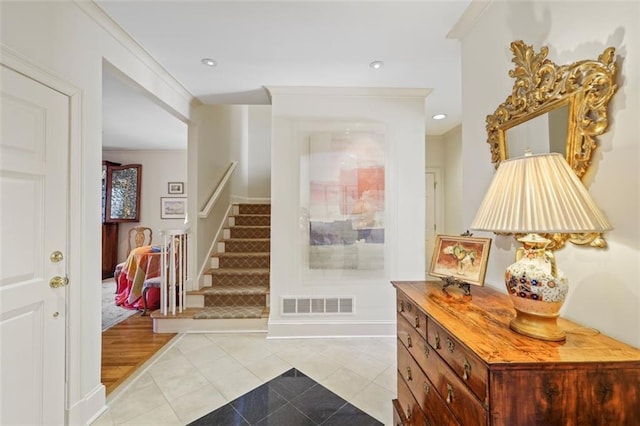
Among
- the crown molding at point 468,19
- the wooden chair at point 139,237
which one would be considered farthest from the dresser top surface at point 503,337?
the wooden chair at point 139,237

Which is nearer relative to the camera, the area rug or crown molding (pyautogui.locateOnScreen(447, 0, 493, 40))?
crown molding (pyautogui.locateOnScreen(447, 0, 493, 40))

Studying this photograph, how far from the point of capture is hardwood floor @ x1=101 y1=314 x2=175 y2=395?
2137mm

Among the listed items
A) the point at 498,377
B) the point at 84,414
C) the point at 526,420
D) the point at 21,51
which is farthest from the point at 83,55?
the point at 526,420

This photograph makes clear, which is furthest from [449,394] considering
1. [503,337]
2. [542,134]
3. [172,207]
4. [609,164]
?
[172,207]

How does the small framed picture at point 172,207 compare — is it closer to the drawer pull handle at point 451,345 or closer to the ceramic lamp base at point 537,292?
the drawer pull handle at point 451,345

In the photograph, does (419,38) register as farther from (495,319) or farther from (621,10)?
(495,319)

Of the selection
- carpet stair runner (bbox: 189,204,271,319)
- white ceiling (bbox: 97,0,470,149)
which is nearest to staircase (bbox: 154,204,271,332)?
carpet stair runner (bbox: 189,204,271,319)

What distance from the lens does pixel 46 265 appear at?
148 centimetres

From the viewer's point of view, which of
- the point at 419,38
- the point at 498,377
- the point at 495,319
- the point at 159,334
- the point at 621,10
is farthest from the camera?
the point at 159,334

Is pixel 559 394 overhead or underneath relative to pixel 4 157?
underneath

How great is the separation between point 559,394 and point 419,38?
2.28m

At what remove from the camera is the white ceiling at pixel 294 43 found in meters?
1.76

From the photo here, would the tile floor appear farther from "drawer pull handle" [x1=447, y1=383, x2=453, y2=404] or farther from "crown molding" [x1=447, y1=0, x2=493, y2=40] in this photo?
"crown molding" [x1=447, y1=0, x2=493, y2=40]

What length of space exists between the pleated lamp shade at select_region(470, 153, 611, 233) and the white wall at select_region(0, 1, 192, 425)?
7.43 feet
